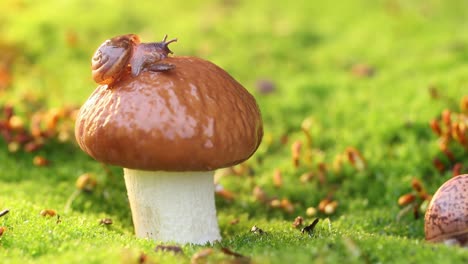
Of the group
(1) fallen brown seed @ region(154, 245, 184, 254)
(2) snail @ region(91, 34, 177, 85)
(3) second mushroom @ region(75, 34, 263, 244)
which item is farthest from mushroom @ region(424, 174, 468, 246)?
(2) snail @ region(91, 34, 177, 85)

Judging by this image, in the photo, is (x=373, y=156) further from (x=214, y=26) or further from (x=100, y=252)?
(x=214, y=26)

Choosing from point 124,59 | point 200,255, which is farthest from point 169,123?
point 200,255

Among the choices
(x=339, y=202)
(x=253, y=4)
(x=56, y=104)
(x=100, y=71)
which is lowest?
(x=339, y=202)

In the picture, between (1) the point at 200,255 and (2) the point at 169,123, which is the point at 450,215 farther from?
(2) the point at 169,123

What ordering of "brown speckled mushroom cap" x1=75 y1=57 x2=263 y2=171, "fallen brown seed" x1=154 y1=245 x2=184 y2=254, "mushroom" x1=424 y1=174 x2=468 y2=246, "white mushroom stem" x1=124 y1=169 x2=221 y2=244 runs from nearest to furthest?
"fallen brown seed" x1=154 y1=245 x2=184 y2=254 < "brown speckled mushroom cap" x1=75 y1=57 x2=263 y2=171 < "mushroom" x1=424 y1=174 x2=468 y2=246 < "white mushroom stem" x1=124 y1=169 x2=221 y2=244

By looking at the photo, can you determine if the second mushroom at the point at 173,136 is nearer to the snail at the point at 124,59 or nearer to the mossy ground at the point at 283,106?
the snail at the point at 124,59

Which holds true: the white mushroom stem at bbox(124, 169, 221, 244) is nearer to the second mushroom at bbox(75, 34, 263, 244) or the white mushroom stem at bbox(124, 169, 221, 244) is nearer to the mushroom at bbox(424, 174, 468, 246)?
the second mushroom at bbox(75, 34, 263, 244)

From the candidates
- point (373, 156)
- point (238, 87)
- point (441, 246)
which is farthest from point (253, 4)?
point (441, 246)
